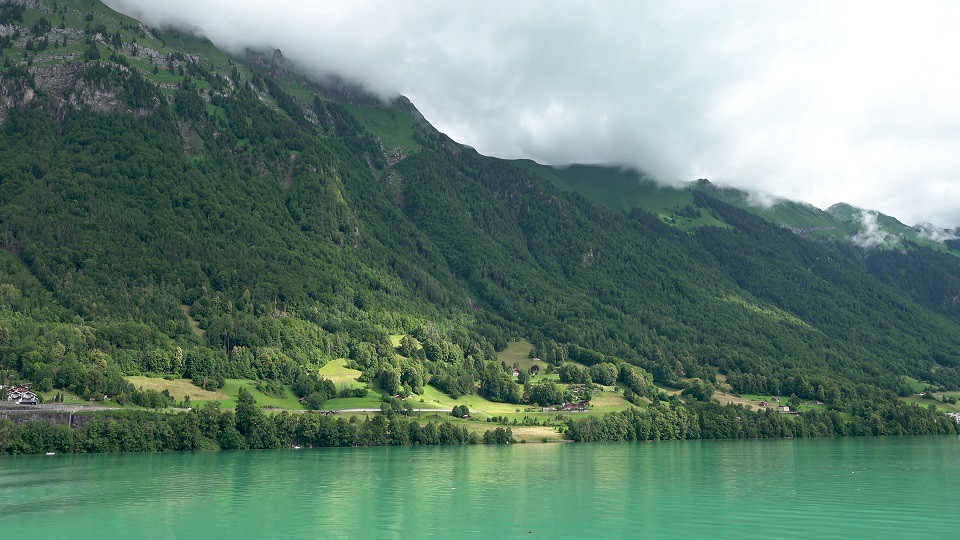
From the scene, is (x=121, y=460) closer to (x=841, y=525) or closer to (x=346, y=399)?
(x=346, y=399)

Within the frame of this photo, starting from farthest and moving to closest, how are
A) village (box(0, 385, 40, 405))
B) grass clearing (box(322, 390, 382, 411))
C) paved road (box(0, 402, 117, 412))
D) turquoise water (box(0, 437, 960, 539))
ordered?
grass clearing (box(322, 390, 382, 411))
village (box(0, 385, 40, 405))
paved road (box(0, 402, 117, 412))
turquoise water (box(0, 437, 960, 539))

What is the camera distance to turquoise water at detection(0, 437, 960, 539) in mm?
63000

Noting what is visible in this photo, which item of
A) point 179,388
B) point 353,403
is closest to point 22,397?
point 179,388

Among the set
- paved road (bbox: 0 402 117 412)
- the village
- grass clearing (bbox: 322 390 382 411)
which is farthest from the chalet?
grass clearing (bbox: 322 390 382 411)

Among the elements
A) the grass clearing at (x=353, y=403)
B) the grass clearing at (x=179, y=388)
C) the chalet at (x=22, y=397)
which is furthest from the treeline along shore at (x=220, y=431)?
the grass clearing at (x=353, y=403)

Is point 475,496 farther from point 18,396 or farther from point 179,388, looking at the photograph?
point 179,388

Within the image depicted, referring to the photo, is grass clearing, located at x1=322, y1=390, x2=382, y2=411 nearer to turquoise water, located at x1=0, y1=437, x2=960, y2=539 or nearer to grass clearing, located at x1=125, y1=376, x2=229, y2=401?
grass clearing, located at x1=125, y1=376, x2=229, y2=401

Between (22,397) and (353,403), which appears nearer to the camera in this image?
(22,397)

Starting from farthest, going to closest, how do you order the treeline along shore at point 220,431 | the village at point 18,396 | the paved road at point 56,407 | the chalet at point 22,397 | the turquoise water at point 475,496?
the chalet at point 22,397 → the village at point 18,396 → the paved road at point 56,407 → the treeline along shore at point 220,431 → the turquoise water at point 475,496

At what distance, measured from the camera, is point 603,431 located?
194m

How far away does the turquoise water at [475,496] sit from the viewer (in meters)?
63.0

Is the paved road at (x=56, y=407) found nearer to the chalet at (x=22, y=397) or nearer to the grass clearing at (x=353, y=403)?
the chalet at (x=22, y=397)

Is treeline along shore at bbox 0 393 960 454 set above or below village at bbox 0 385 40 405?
below

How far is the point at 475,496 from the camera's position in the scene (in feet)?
270
